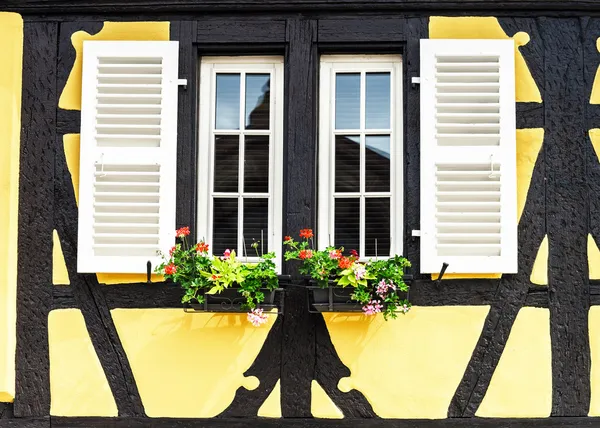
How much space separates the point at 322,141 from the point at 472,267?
1.17 m

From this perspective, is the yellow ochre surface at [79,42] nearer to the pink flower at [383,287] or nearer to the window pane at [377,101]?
the window pane at [377,101]

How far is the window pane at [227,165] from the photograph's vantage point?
5258 millimetres

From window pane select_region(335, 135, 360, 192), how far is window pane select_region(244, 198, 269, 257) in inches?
18.2

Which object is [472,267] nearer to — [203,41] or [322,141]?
[322,141]

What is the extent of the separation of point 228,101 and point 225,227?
2.56 feet

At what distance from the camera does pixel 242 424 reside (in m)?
4.98

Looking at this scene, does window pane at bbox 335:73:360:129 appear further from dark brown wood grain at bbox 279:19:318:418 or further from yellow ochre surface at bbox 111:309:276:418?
yellow ochre surface at bbox 111:309:276:418

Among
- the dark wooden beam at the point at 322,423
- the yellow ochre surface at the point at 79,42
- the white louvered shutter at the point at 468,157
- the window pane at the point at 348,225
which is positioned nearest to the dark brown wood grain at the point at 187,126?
the yellow ochre surface at the point at 79,42

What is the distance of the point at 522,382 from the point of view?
496cm

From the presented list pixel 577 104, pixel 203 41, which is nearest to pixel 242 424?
pixel 203 41

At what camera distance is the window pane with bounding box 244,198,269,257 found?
17.1 feet

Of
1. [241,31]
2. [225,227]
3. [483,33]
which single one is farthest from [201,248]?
[483,33]

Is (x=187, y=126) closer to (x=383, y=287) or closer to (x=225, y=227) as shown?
(x=225, y=227)

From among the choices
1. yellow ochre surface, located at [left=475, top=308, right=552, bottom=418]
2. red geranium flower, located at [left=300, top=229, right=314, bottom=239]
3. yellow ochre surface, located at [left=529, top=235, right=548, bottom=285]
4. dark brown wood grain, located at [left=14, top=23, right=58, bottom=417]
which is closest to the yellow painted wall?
dark brown wood grain, located at [left=14, top=23, right=58, bottom=417]
